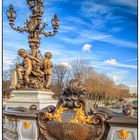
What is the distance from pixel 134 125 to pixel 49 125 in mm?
1401

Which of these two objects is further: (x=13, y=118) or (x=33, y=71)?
(x=33, y=71)

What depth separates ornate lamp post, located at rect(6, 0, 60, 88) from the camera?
36.2 feet

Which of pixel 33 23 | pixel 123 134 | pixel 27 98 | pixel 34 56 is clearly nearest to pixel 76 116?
pixel 123 134

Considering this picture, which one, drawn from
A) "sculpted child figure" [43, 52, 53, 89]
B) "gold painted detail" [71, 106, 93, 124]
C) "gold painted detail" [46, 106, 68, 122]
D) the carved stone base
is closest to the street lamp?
"sculpted child figure" [43, 52, 53, 89]

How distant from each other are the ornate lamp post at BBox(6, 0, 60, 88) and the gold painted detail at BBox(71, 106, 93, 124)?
631 cm

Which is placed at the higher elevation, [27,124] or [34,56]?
[34,56]

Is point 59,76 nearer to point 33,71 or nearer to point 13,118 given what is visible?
point 33,71

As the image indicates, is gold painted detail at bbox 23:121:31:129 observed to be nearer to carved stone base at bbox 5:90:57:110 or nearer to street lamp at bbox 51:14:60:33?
carved stone base at bbox 5:90:57:110

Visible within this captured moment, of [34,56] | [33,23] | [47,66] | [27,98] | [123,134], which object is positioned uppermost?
[33,23]

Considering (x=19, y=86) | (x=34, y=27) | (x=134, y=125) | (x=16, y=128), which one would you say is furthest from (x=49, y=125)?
(x=34, y=27)

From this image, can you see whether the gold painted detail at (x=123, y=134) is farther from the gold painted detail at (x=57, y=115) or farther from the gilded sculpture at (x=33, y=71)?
the gilded sculpture at (x=33, y=71)

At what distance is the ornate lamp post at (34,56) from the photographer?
1105 cm

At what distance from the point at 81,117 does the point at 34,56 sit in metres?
7.10

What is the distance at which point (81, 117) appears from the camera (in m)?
4.63
